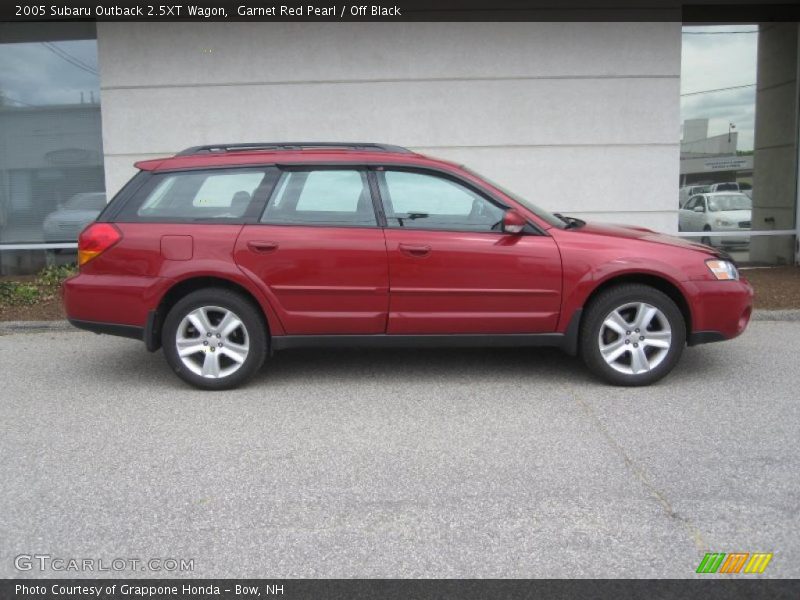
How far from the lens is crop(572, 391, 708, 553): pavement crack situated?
10.5 ft

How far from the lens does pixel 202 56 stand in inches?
374

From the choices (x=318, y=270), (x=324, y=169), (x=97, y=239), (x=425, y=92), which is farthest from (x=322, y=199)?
(x=425, y=92)

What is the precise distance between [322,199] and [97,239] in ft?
5.49

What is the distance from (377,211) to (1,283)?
19.6ft

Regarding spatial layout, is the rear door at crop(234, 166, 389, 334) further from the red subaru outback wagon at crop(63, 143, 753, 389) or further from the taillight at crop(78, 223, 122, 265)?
the taillight at crop(78, 223, 122, 265)

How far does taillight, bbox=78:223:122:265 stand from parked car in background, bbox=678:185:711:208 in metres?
7.61

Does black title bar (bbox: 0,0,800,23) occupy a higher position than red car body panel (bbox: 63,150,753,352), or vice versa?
black title bar (bbox: 0,0,800,23)

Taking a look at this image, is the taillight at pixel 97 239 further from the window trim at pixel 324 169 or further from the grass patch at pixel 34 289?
the grass patch at pixel 34 289

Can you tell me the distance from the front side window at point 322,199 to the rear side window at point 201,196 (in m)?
0.13

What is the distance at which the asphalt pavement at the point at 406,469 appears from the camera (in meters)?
3.10

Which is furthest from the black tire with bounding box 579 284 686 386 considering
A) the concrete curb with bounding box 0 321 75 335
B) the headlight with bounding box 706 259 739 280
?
the concrete curb with bounding box 0 321 75 335

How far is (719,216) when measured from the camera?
35.3 feet

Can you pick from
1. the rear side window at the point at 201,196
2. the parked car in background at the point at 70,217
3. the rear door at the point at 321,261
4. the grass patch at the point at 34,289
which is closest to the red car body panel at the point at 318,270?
the rear door at the point at 321,261

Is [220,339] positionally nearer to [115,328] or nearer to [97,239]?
[115,328]
